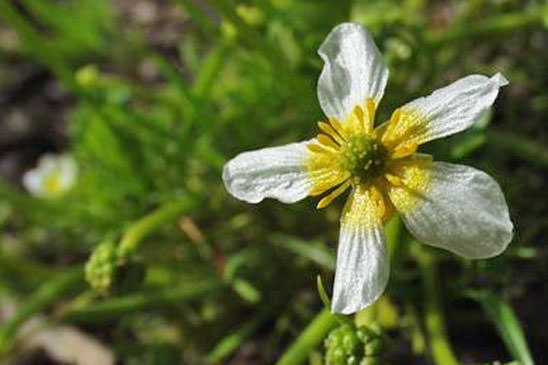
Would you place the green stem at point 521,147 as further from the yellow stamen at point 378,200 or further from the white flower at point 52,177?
the white flower at point 52,177

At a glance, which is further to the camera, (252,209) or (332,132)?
(252,209)

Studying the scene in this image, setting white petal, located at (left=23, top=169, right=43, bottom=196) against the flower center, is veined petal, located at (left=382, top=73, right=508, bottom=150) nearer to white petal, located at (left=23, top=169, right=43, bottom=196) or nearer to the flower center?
the flower center

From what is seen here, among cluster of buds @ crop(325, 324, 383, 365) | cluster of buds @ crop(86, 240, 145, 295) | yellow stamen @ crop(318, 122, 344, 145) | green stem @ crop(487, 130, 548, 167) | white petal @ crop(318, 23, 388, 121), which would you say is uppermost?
green stem @ crop(487, 130, 548, 167)

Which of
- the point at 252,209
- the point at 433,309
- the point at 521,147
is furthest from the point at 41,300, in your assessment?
the point at 521,147

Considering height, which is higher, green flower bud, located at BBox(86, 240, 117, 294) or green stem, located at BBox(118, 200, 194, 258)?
green stem, located at BBox(118, 200, 194, 258)

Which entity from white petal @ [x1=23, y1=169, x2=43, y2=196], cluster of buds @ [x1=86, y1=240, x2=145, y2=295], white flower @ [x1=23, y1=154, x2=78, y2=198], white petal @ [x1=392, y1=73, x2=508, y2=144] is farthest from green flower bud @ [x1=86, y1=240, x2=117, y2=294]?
white petal @ [x1=23, y1=169, x2=43, y2=196]

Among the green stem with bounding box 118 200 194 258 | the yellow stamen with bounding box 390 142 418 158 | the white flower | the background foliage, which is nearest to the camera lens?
the yellow stamen with bounding box 390 142 418 158

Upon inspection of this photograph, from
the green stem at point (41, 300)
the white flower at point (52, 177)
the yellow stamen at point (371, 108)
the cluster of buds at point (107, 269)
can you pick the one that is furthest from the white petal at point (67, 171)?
the yellow stamen at point (371, 108)

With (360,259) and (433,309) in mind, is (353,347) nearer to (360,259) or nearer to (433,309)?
(360,259)
